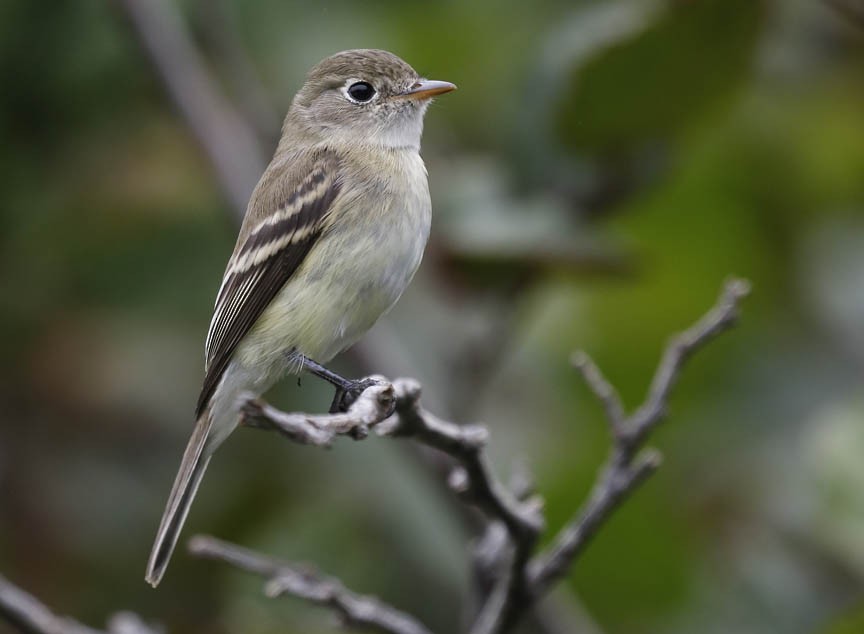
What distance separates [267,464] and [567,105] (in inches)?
63.0

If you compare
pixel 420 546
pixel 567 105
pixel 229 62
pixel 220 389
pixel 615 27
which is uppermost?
pixel 615 27

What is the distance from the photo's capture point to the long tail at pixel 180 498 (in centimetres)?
354

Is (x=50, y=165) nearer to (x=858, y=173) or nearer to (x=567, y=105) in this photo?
(x=567, y=105)

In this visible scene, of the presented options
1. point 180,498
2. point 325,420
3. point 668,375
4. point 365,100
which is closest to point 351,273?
point 180,498

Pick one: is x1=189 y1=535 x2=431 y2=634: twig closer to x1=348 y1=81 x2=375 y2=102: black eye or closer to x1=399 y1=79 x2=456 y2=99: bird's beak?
x1=399 y1=79 x2=456 y2=99: bird's beak

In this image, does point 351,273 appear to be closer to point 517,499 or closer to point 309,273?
point 309,273

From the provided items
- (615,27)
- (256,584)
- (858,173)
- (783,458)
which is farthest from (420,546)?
(858,173)

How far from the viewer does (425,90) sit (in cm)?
437

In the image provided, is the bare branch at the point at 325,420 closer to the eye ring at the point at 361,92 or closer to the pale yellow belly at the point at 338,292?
the pale yellow belly at the point at 338,292

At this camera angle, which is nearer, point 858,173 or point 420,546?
point 420,546

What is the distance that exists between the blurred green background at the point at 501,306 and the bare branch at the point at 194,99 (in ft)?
0.18

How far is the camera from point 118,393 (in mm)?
4953

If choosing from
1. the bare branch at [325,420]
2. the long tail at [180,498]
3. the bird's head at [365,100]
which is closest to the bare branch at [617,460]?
the bare branch at [325,420]

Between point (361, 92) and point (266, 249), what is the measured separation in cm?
79
